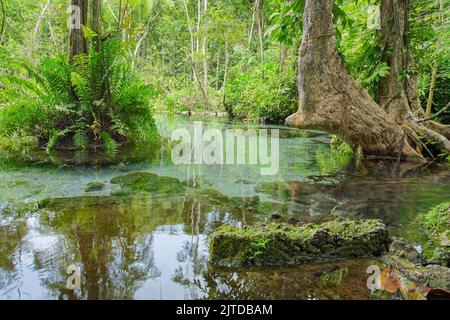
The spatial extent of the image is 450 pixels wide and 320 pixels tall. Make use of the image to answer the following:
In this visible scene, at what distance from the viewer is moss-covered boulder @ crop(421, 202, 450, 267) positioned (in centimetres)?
205

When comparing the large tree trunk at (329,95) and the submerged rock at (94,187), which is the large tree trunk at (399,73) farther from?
the submerged rock at (94,187)

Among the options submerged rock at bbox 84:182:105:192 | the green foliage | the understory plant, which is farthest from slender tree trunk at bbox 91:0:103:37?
the green foliage

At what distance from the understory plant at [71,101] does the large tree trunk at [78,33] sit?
349 millimetres

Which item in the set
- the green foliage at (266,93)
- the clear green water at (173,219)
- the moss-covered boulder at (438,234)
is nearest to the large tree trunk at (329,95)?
the clear green water at (173,219)

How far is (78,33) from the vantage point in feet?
19.3

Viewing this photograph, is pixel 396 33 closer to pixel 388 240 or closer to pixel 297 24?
pixel 297 24

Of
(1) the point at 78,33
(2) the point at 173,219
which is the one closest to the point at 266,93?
(1) the point at 78,33

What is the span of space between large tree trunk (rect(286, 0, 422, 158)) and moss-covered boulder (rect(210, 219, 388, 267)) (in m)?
2.86

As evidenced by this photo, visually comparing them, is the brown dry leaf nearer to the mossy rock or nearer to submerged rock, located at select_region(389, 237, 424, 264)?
submerged rock, located at select_region(389, 237, 424, 264)

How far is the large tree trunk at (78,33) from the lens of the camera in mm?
5723

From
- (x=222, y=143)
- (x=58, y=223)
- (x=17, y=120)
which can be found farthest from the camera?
(x=222, y=143)

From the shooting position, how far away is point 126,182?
3824 mm
